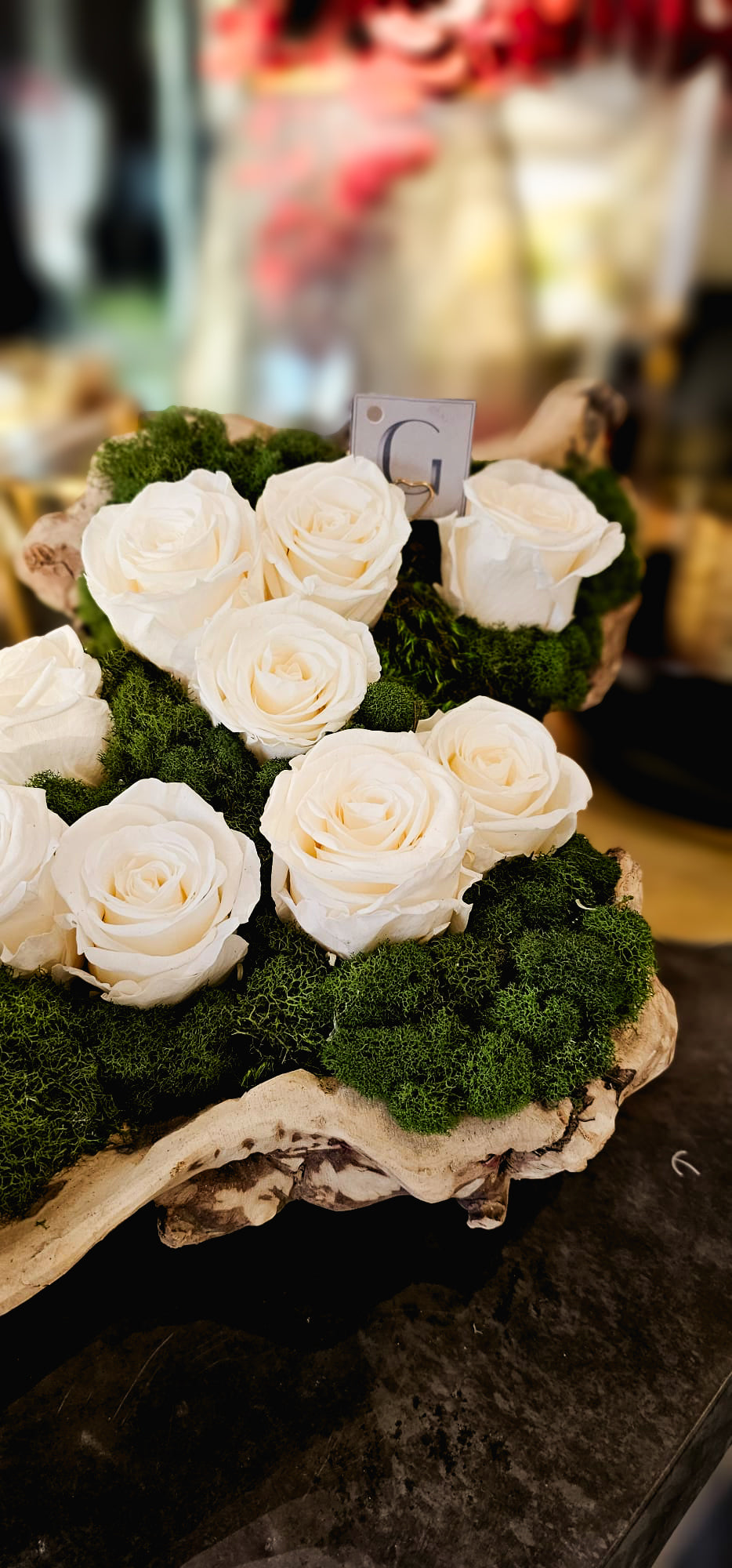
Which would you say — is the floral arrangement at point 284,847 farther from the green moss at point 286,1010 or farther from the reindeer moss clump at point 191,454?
the reindeer moss clump at point 191,454

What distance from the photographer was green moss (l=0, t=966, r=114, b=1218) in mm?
693

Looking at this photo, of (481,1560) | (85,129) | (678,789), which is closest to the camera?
(481,1560)

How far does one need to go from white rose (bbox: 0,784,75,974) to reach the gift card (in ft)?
1.83

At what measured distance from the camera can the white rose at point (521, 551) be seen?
103 centimetres

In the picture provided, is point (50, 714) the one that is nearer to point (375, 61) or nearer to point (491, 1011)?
point (491, 1011)

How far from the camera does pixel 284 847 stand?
758 millimetres

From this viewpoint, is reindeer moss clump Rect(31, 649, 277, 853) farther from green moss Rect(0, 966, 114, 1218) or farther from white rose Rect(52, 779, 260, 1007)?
green moss Rect(0, 966, 114, 1218)

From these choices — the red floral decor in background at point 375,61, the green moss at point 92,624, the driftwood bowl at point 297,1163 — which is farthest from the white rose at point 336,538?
the red floral decor in background at point 375,61

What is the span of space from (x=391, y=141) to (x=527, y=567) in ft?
11.1

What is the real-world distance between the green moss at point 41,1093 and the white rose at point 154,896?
4 cm

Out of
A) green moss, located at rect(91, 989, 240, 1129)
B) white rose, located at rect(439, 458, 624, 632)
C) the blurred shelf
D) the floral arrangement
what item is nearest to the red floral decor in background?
the blurred shelf

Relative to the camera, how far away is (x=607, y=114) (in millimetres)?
3570

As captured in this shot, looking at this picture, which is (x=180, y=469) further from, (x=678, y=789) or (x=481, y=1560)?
(x=678, y=789)

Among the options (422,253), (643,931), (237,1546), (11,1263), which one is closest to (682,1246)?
(643,931)
